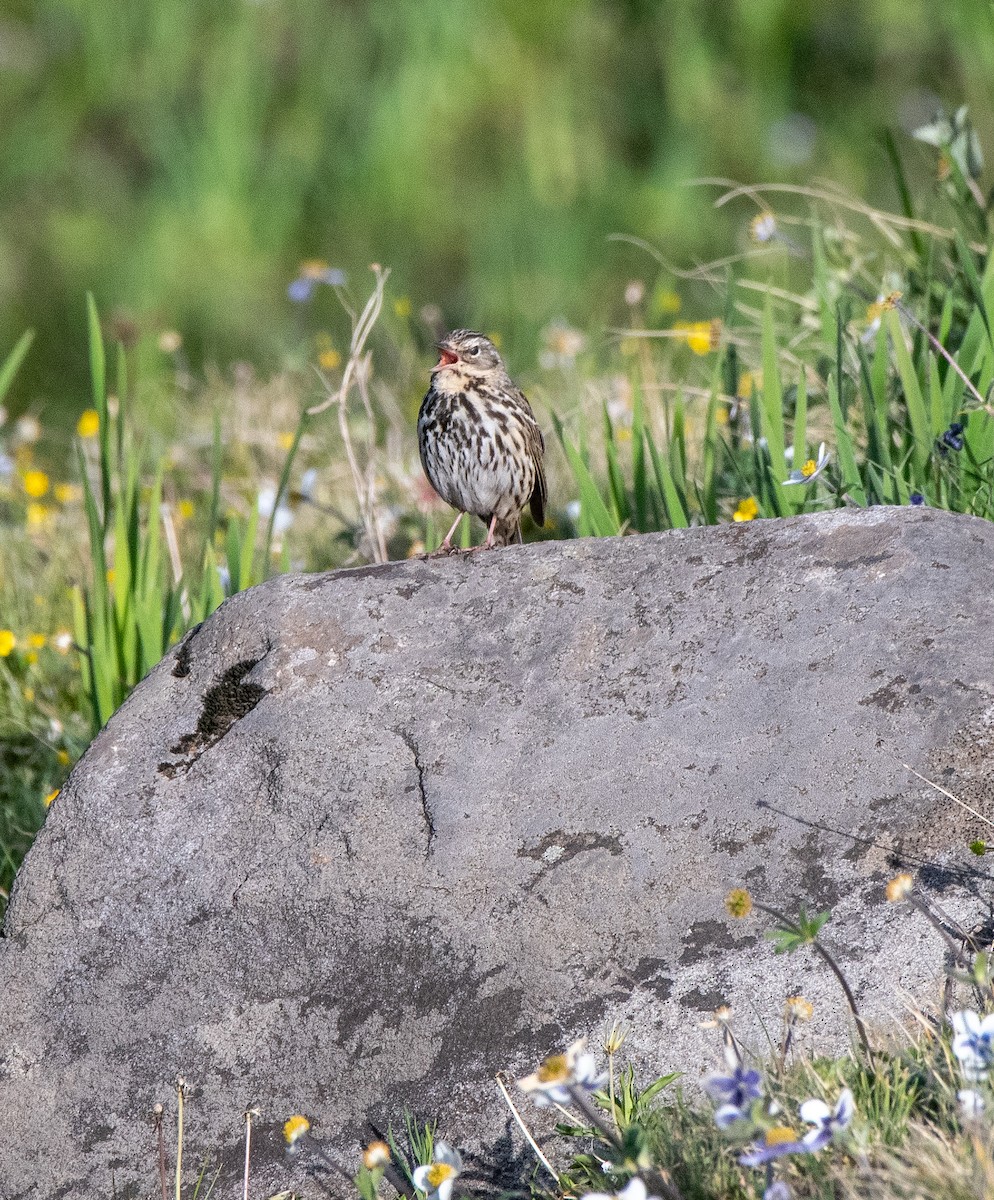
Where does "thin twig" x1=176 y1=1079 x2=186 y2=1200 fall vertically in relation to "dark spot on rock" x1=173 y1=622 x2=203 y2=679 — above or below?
below

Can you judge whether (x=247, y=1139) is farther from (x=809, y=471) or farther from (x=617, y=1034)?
(x=809, y=471)

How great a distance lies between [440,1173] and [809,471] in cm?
193

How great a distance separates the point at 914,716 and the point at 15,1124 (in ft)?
5.87

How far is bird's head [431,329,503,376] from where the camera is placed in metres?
4.57

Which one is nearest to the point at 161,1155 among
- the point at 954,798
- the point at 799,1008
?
the point at 799,1008

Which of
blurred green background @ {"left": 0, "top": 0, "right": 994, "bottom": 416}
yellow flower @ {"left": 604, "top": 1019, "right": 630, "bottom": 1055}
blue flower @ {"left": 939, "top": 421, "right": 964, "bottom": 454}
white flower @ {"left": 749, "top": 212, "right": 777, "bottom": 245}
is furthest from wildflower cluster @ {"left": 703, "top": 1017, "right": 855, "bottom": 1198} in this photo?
blurred green background @ {"left": 0, "top": 0, "right": 994, "bottom": 416}

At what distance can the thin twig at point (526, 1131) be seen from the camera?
2475mm

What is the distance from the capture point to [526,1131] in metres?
2.53

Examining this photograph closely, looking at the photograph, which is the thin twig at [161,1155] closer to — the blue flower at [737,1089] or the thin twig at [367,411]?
the blue flower at [737,1089]

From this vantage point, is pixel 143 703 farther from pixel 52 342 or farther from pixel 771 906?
pixel 52 342

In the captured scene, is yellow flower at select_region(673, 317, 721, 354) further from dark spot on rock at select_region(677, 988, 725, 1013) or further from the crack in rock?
dark spot on rock at select_region(677, 988, 725, 1013)

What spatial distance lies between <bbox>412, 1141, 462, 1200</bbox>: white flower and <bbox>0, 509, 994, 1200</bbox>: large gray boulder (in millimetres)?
260

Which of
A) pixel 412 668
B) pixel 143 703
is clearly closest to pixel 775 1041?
pixel 412 668

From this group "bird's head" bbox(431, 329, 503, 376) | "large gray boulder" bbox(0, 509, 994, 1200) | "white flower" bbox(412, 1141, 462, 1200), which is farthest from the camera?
"bird's head" bbox(431, 329, 503, 376)
